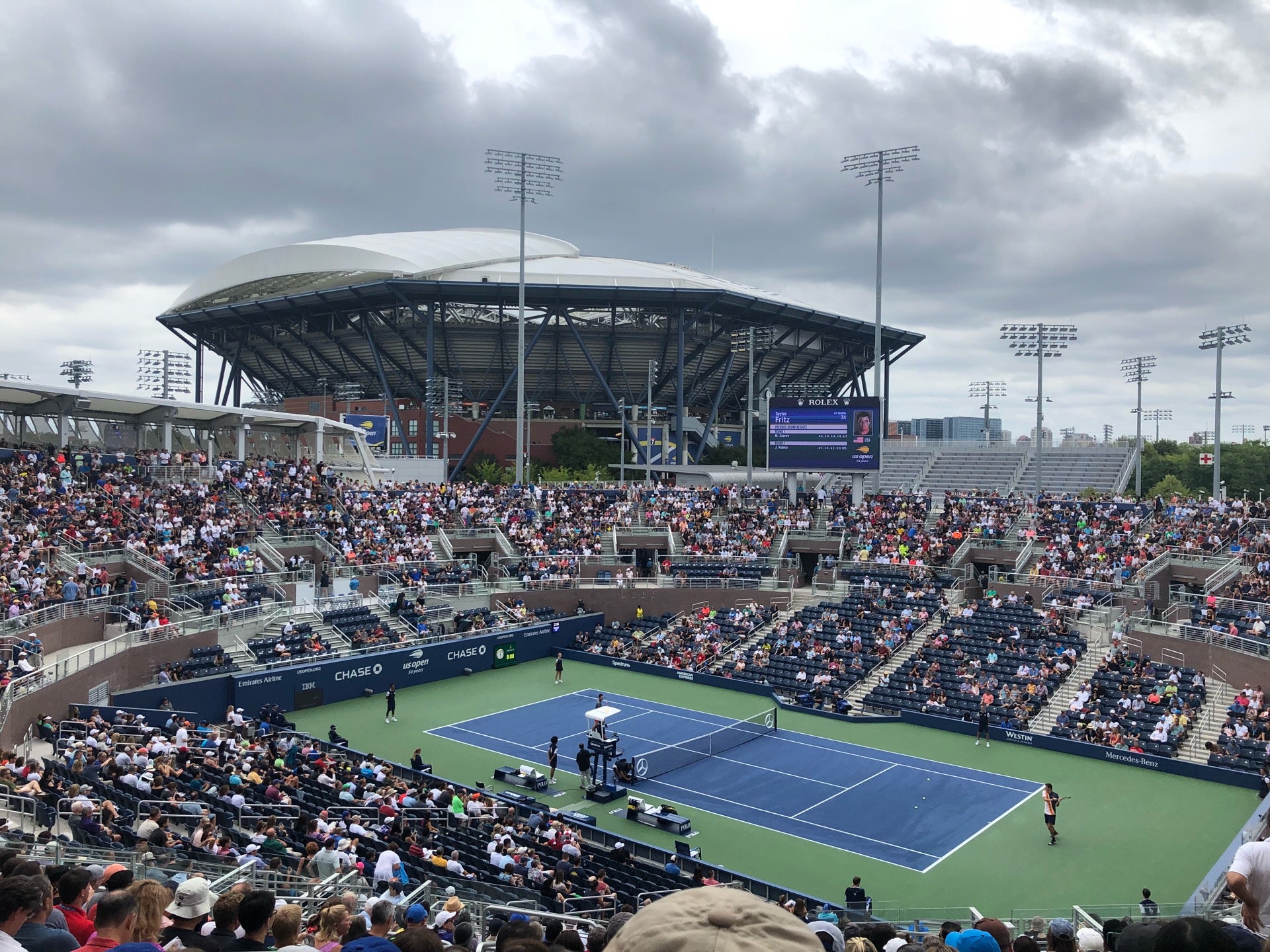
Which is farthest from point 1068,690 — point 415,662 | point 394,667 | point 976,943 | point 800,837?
point 976,943

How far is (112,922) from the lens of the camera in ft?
15.8

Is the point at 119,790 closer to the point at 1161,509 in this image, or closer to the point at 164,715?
the point at 164,715

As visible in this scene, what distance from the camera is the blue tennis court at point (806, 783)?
24.5 metres

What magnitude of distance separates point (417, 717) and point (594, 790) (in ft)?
30.5

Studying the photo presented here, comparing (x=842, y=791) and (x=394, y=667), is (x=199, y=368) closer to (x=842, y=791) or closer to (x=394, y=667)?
(x=394, y=667)

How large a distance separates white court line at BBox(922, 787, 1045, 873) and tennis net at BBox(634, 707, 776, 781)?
28.0 feet

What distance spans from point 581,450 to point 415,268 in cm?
1982

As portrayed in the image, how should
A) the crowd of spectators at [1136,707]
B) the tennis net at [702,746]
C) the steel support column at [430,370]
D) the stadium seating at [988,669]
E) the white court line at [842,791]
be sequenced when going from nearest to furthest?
the white court line at [842,791]
the tennis net at [702,746]
the crowd of spectators at [1136,707]
the stadium seating at [988,669]
the steel support column at [430,370]

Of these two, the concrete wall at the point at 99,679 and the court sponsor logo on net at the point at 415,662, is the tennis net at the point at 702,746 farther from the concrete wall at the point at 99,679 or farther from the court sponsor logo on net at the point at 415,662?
the concrete wall at the point at 99,679

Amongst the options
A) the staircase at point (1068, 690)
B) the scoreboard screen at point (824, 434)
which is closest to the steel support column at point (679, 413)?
the scoreboard screen at point (824, 434)

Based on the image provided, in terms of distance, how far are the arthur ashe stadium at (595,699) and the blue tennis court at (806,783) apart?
149mm

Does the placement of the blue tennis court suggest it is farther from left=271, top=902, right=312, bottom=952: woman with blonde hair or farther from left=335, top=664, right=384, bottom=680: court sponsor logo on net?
left=271, top=902, right=312, bottom=952: woman with blonde hair

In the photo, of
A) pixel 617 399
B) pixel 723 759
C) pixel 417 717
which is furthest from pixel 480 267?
pixel 723 759

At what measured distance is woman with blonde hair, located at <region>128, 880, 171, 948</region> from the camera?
502cm
